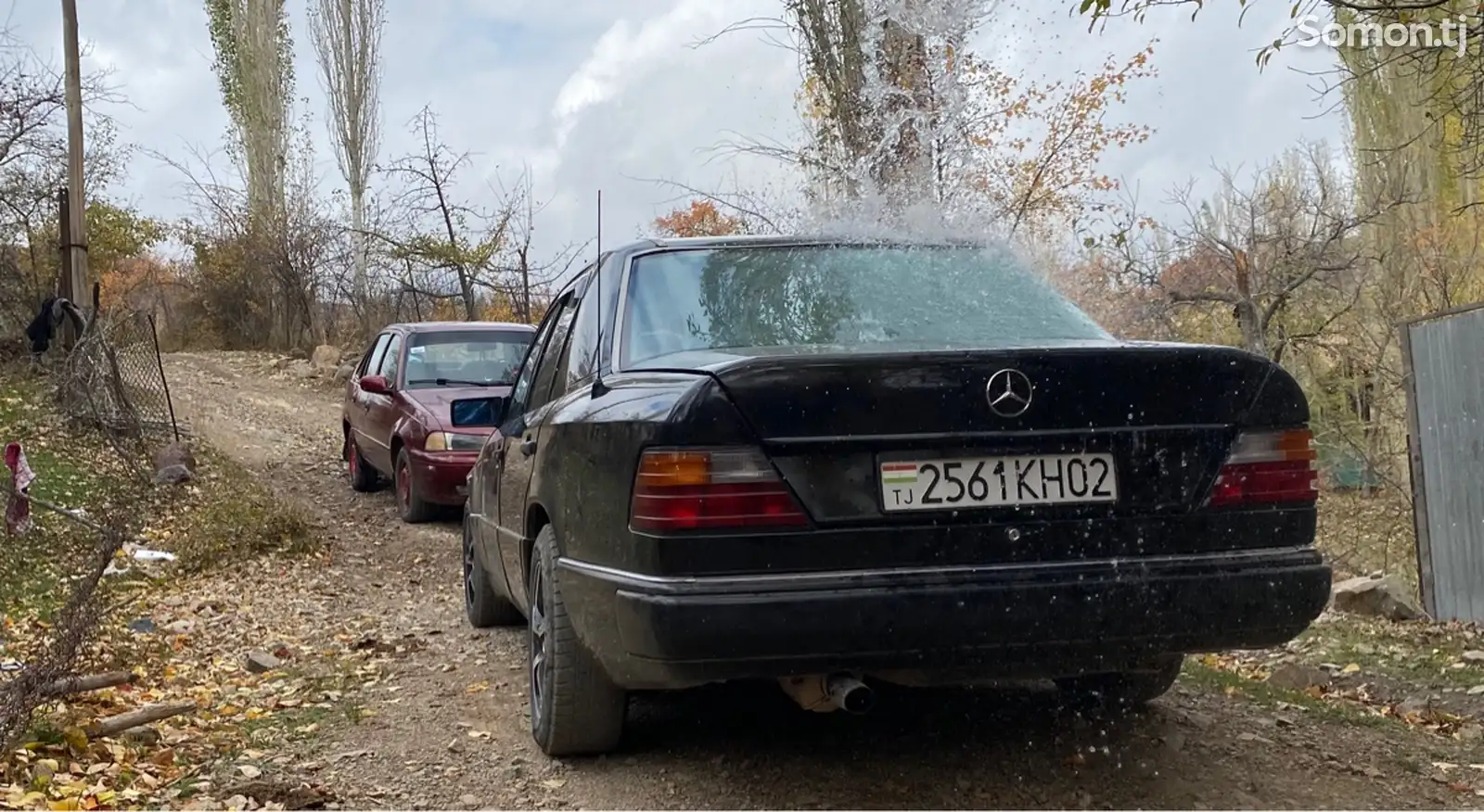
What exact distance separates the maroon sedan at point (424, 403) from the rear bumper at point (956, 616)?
231 inches

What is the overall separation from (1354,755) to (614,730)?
7.71 feet

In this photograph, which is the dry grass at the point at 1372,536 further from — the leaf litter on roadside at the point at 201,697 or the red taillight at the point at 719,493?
the red taillight at the point at 719,493

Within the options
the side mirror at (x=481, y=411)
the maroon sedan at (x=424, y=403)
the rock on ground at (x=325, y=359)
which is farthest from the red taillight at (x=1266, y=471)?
the rock on ground at (x=325, y=359)

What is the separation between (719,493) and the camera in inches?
111

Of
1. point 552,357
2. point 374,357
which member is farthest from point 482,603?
point 374,357

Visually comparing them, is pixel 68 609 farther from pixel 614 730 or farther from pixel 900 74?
pixel 900 74

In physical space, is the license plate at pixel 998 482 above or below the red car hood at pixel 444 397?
below

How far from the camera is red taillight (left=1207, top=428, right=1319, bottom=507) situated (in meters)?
3.05

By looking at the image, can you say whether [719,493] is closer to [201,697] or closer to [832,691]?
[832,691]

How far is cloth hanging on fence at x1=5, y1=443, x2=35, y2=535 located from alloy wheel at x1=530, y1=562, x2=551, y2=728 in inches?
204

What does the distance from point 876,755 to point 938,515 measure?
1.08 meters

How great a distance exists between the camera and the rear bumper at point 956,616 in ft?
9.09

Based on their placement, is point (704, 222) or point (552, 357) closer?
point (552, 357)

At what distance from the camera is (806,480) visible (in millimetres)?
2855
